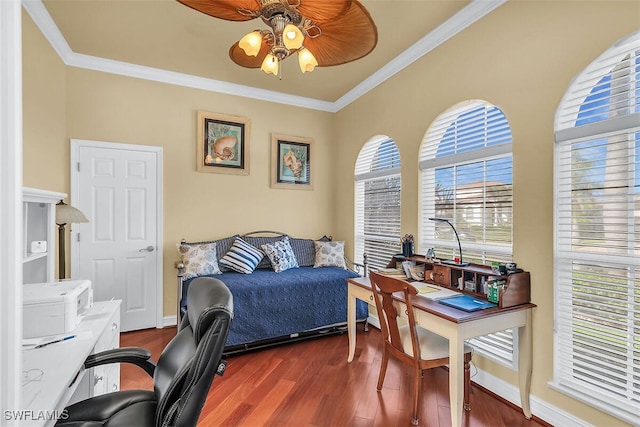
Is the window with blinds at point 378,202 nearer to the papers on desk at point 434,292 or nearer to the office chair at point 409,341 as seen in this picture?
the papers on desk at point 434,292

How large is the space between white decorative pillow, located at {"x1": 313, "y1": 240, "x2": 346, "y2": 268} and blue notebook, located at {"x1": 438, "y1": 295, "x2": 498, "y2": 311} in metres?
1.89

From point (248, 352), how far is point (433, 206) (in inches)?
88.1

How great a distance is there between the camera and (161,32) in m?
2.78

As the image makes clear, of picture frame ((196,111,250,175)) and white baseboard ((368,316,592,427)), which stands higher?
picture frame ((196,111,250,175))

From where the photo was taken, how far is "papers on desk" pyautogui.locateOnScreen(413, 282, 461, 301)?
7.20ft

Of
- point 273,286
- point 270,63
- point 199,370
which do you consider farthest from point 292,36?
point 273,286

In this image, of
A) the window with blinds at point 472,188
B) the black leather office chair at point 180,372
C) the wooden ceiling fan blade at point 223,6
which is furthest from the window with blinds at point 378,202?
the black leather office chair at point 180,372

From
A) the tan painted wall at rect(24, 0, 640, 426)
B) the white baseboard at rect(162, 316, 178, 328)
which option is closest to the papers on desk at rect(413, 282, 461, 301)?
the tan painted wall at rect(24, 0, 640, 426)

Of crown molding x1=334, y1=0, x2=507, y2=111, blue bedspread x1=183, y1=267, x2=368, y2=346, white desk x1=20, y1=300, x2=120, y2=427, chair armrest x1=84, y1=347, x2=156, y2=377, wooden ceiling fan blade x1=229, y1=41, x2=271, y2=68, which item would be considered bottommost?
blue bedspread x1=183, y1=267, x2=368, y2=346

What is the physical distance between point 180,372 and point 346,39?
184 centimetres

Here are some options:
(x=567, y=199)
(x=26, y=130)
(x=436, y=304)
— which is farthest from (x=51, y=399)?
(x=567, y=199)

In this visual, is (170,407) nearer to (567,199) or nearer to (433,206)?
(567,199)

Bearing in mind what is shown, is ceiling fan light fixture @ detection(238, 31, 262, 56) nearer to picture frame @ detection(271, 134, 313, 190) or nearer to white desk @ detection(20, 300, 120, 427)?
white desk @ detection(20, 300, 120, 427)

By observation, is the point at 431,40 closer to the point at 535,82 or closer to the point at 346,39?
the point at 535,82
